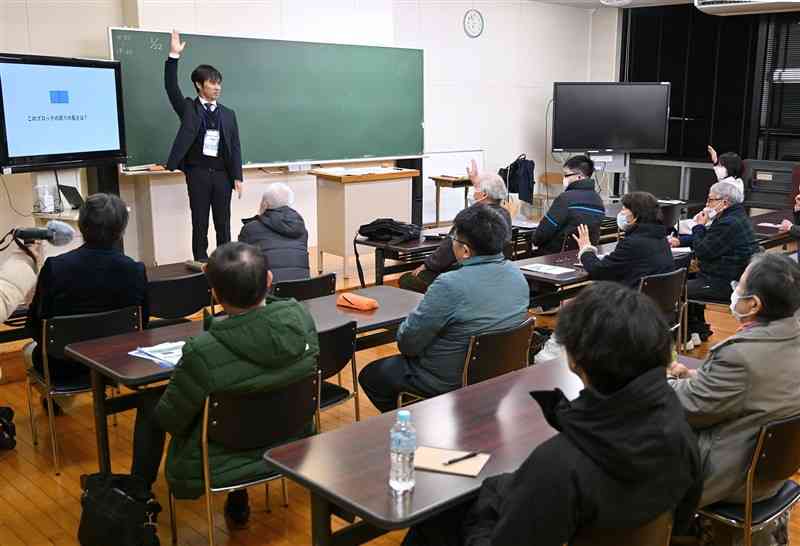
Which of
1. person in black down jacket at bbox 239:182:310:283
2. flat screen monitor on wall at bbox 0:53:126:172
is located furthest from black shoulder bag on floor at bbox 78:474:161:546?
flat screen monitor on wall at bbox 0:53:126:172

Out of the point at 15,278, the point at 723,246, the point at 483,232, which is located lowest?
the point at 723,246

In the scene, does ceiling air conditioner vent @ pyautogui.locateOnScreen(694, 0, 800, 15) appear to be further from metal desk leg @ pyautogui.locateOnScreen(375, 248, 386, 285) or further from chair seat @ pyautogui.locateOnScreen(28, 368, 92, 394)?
chair seat @ pyautogui.locateOnScreen(28, 368, 92, 394)

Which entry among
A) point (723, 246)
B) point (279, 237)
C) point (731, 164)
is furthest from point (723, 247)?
point (279, 237)

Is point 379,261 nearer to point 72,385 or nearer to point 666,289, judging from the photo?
point 666,289

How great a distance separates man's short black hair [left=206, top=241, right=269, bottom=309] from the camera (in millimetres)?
2580

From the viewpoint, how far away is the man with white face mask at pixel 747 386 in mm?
2271

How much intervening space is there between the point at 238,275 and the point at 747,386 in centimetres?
154

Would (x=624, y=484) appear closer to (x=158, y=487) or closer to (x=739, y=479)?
(x=739, y=479)

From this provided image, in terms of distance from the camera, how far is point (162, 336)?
3.28 meters

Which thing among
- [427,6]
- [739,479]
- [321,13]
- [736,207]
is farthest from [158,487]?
[427,6]

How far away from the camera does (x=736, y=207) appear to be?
5086mm

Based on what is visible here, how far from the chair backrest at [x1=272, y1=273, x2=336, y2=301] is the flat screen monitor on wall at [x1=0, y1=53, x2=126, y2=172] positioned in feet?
7.37

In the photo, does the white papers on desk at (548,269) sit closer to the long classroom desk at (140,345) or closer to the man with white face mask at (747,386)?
the long classroom desk at (140,345)

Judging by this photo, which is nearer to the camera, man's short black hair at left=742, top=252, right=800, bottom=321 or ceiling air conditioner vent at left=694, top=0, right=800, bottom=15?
man's short black hair at left=742, top=252, right=800, bottom=321
